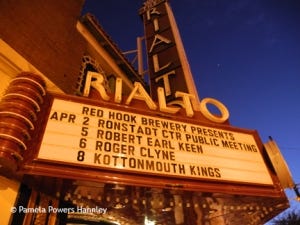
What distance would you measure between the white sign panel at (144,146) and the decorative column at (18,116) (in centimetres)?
24

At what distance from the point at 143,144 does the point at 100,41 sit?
5329mm

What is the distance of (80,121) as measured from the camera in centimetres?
397

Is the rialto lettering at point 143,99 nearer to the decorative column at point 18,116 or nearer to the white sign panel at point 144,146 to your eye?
the white sign panel at point 144,146

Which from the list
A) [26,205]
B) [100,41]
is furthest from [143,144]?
[100,41]

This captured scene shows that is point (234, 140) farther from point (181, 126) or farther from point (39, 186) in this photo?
point (39, 186)

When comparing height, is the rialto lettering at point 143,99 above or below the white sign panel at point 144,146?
above

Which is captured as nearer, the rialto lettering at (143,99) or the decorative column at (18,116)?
the decorative column at (18,116)

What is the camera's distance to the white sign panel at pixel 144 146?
3.62 meters

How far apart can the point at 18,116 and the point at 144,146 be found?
6.02 feet

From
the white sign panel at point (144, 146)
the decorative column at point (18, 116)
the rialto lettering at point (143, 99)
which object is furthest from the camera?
the rialto lettering at point (143, 99)

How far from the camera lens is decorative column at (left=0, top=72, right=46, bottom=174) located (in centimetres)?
319

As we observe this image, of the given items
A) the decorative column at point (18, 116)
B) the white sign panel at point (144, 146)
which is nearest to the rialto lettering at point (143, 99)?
the white sign panel at point (144, 146)

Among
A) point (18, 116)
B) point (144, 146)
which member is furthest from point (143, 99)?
point (18, 116)

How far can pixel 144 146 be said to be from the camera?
401cm
